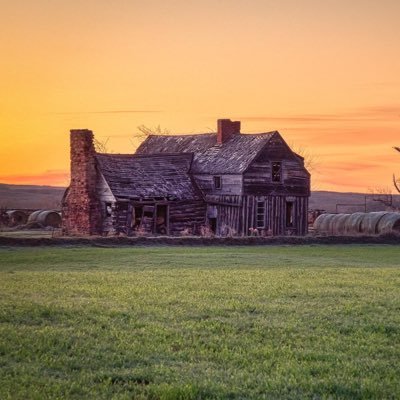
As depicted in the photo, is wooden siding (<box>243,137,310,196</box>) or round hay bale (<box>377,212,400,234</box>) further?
wooden siding (<box>243,137,310,196</box>)

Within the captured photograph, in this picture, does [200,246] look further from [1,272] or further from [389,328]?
[389,328]

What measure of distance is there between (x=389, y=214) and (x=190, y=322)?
134 feet

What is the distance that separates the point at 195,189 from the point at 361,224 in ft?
39.3

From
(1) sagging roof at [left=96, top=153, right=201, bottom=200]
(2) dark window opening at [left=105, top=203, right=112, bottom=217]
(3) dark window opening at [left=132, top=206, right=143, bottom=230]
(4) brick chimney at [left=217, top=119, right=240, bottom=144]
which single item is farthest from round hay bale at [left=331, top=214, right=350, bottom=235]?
(2) dark window opening at [left=105, top=203, right=112, bottom=217]

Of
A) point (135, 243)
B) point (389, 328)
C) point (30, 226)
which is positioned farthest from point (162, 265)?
point (30, 226)

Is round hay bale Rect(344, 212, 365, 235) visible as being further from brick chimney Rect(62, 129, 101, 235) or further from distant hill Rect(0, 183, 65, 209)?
distant hill Rect(0, 183, 65, 209)

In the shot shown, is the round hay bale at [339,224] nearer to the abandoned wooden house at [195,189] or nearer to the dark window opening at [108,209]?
the abandoned wooden house at [195,189]

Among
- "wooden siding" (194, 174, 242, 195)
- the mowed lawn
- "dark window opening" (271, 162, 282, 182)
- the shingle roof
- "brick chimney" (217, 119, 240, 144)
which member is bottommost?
the mowed lawn

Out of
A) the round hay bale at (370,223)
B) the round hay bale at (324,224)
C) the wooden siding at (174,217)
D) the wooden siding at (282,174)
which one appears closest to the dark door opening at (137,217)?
the wooden siding at (174,217)

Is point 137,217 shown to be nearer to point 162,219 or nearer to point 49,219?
point 162,219

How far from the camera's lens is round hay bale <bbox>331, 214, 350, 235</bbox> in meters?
55.7

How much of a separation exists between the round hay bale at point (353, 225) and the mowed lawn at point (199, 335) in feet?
98.0

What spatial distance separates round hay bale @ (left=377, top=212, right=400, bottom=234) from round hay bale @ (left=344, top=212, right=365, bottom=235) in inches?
Result: 79.5

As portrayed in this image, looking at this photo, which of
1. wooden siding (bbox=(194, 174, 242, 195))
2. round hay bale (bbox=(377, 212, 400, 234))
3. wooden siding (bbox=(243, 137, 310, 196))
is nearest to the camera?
round hay bale (bbox=(377, 212, 400, 234))
